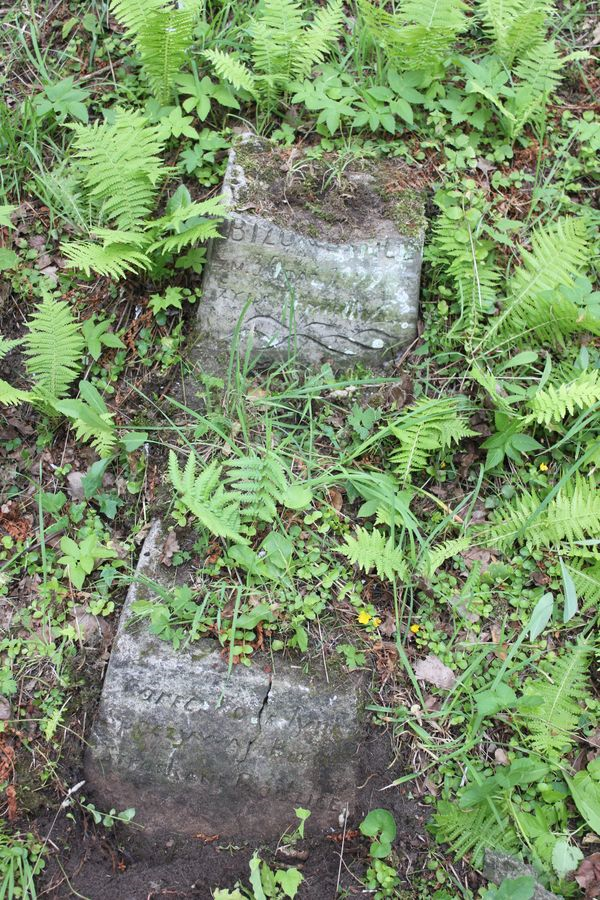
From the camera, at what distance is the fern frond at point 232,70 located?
393 centimetres

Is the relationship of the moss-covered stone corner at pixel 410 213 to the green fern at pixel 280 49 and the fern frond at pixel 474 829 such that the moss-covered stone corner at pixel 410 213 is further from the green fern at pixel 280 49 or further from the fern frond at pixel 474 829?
the fern frond at pixel 474 829

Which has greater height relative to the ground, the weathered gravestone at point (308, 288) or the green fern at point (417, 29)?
the green fern at point (417, 29)

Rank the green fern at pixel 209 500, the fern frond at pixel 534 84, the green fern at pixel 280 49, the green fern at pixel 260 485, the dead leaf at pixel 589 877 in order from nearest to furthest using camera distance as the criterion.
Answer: the dead leaf at pixel 589 877 < the green fern at pixel 209 500 < the green fern at pixel 260 485 < the green fern at pixel 280 49 < the fern frond at pixel 534 84

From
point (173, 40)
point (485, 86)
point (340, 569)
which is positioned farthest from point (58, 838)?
point (485, 86)

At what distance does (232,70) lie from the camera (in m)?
3.95

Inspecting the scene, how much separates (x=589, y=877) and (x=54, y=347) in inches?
131

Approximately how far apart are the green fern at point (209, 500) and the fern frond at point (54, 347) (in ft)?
3.03

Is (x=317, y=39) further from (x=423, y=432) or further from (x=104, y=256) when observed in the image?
(x=423, y=432)

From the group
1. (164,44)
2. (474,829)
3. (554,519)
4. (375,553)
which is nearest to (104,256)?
(164,44)

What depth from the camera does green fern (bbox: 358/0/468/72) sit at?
393 centimetres

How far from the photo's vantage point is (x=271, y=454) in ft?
10.7

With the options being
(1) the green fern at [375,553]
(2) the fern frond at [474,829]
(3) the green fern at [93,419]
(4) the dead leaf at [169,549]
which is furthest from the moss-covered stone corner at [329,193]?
(2) the fern frond at [474,829]

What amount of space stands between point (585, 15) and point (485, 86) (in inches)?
44.7

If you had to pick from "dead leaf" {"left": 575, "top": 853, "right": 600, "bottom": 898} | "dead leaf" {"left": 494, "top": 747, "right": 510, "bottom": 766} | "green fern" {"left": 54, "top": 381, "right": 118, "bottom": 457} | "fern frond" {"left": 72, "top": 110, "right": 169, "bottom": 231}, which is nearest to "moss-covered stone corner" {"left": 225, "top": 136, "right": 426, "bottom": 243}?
"fern frond" {"left": 72, "top": 110, "right": 169, "bottom": 231}
